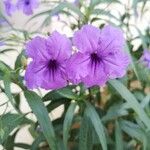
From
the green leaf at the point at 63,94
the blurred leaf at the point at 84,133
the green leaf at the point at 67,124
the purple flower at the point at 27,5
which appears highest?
the purple flower at the point at 27,5

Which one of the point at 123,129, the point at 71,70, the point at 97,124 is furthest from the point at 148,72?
the point at 71,70

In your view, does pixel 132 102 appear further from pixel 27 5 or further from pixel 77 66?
pixel 27 5

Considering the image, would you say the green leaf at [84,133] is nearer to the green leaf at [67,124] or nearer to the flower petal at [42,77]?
the green leaf at [67,124]

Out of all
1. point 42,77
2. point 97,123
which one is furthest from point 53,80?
point 97,123

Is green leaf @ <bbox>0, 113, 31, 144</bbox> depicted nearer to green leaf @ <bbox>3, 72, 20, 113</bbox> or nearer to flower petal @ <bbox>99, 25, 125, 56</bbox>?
green leaf @ <bbox>3, 72, 20, 113</bbox>

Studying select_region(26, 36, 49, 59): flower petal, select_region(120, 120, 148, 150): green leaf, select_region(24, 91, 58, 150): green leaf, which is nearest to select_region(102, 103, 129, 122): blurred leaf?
select_region(120, 120, 148, 150): green leaf

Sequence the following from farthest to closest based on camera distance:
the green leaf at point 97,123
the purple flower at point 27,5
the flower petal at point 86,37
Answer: the purple flower at point 27,5, the green leaf at point 97,123, the flower petal at point 86,37

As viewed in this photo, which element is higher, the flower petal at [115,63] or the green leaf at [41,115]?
the flower petal at [115,63]

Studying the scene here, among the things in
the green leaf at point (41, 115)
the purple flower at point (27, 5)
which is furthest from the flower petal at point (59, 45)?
the purple flower at point (27, 5)
